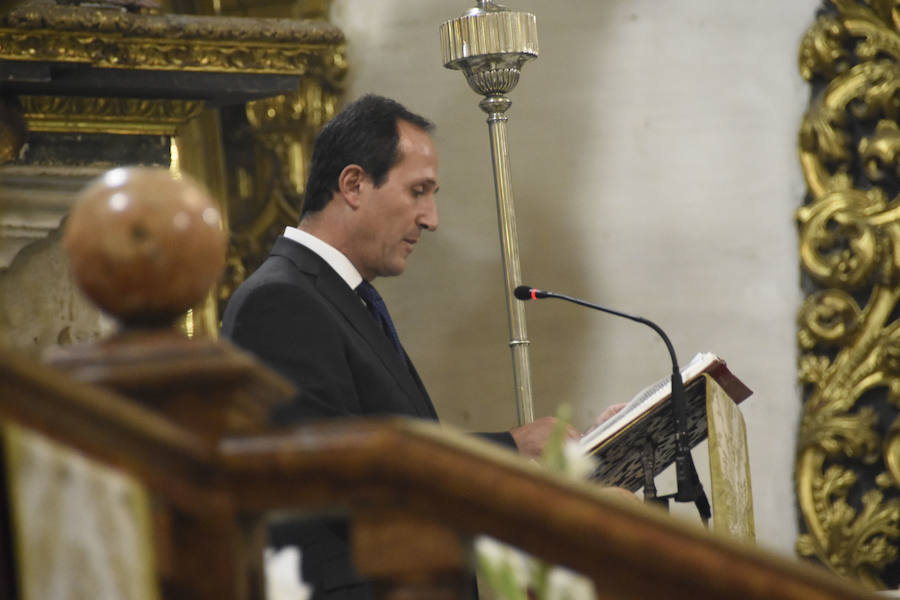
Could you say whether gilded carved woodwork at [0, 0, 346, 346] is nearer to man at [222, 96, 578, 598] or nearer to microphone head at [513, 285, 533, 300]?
man at [222, 96, 578, 598]

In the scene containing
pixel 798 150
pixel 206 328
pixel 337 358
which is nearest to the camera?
pixel 337 358

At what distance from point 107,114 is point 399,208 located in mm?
705

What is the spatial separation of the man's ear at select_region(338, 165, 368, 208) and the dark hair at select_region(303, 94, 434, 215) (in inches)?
0.5

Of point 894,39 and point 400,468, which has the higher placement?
point 894,39

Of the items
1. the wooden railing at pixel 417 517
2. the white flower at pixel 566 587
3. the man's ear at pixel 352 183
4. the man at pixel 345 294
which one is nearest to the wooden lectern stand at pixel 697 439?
the man at pixel 345 294

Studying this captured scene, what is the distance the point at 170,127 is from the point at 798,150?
2.00 meters

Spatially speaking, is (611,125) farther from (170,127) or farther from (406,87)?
(170,127)

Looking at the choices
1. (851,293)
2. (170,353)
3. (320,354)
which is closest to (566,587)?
(170,353)

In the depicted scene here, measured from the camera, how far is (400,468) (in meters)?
0.78

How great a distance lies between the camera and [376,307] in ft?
9.27

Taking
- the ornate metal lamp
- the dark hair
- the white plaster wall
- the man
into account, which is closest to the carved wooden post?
the man

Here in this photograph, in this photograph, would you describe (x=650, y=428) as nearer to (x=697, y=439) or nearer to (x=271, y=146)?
(x=697, y=439)

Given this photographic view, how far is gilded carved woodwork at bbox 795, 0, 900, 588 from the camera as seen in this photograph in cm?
378

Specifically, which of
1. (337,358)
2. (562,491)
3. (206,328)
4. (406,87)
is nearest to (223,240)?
(562,491)
